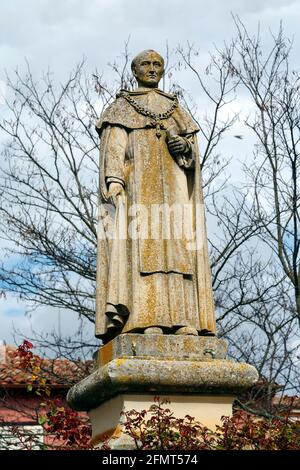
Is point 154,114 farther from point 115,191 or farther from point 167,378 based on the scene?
point 167,378

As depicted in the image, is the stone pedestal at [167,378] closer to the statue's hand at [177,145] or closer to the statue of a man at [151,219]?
the statue of a man at [151,219]

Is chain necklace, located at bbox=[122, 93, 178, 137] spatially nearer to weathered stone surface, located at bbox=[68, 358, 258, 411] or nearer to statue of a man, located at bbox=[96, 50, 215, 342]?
statue of a man, located at bbox=[96, 50, 215, 342]

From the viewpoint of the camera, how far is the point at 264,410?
15.1 metres

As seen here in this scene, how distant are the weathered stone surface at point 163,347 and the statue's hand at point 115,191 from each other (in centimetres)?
121

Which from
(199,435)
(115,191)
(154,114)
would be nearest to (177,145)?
(154,114)

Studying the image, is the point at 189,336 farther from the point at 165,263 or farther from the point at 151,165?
the point at 151,165

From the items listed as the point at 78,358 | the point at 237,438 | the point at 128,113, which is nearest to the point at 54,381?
the point at 78,358

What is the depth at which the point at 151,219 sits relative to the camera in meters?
8.52

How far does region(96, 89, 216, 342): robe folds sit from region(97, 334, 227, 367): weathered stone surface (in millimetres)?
156

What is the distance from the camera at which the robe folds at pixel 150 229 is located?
27.0ft

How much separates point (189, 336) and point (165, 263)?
26.0 inches

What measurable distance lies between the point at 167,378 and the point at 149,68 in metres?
2.80

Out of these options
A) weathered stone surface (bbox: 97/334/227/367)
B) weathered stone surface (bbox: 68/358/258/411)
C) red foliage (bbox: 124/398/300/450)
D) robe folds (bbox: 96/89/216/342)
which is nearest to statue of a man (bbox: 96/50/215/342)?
robe folds (bbox: 96/89/216/342)
